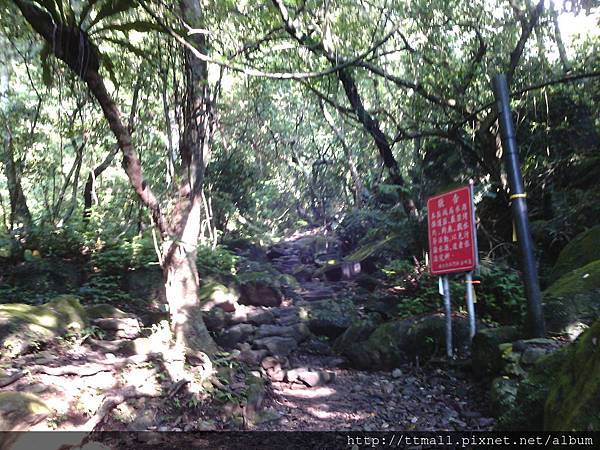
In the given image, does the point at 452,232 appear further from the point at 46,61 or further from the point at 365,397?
the point at 46,61

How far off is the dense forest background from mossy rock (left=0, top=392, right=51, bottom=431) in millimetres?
1512

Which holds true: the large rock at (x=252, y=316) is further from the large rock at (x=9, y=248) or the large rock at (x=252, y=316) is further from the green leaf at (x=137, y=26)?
the green leaf at (x=137, y=26)

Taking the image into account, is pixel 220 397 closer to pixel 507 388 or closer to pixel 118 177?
pixel 507 388

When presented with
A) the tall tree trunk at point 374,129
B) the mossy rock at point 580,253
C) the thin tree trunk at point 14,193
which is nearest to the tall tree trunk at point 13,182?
the thin tree trunk at point 14,193

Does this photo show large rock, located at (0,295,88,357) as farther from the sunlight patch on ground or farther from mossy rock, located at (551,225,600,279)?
mossy rock, located at (551,225,600,279)

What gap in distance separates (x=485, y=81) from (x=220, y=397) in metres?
7.84

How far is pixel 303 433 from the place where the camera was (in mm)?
4535

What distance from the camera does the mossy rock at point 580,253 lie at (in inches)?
254

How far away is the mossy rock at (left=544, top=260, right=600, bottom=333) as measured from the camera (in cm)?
504

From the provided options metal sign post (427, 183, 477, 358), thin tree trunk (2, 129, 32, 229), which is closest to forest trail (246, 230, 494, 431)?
metal sign post (427, 183, 477, 358)

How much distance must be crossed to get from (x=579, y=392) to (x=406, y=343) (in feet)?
13.8

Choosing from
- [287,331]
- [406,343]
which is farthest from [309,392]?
[287,331]

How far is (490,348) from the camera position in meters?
5.16

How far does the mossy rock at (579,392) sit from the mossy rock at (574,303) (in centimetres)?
230
